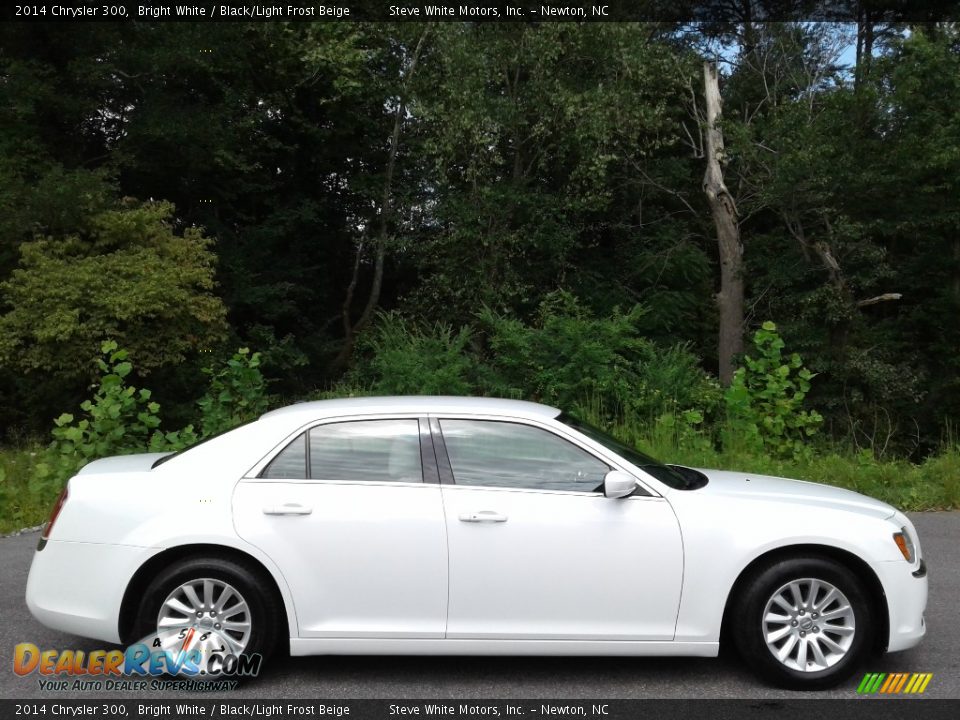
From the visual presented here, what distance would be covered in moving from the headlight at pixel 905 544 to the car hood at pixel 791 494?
13cm

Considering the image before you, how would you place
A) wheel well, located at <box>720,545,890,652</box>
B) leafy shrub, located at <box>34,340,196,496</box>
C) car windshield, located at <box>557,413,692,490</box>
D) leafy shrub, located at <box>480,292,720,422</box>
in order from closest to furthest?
wheel well, located at <box>720,545,890,652</box> < car windshield, located at <box>557,413,692,490</box> < leafy shrub, located at <box>34,340,196,496</box> < leafy shrub, located at <box>480,292,720,422</box>

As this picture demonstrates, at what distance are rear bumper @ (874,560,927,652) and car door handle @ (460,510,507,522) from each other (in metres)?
1.95

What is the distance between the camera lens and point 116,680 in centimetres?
483

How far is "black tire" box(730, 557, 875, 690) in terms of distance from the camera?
15.2 ft

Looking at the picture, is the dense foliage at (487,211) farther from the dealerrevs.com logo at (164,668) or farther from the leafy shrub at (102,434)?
the dealerrevs.com logo at (164,668)

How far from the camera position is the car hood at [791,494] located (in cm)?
489

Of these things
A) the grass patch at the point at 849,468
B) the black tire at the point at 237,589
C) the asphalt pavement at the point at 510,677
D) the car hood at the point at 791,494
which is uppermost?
the car hood at the point at 791,494

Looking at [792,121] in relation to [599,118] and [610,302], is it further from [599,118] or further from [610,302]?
[610,302]

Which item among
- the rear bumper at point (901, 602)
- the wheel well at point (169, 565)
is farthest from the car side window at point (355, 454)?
the rear bumper at point (901, 602)

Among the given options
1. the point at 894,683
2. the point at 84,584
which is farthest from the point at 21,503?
the point at 894,683

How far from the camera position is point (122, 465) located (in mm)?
5281

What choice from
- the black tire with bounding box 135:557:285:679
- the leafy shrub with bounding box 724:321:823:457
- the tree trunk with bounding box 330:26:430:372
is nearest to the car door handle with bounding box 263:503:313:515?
the black tire with bounding box 135:557:285:679

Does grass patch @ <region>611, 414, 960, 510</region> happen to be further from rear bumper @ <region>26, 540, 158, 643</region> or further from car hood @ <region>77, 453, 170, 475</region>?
rear bumper @ <region>26, 540, 158, 643</region>

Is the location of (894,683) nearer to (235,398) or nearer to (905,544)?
(905,544)
